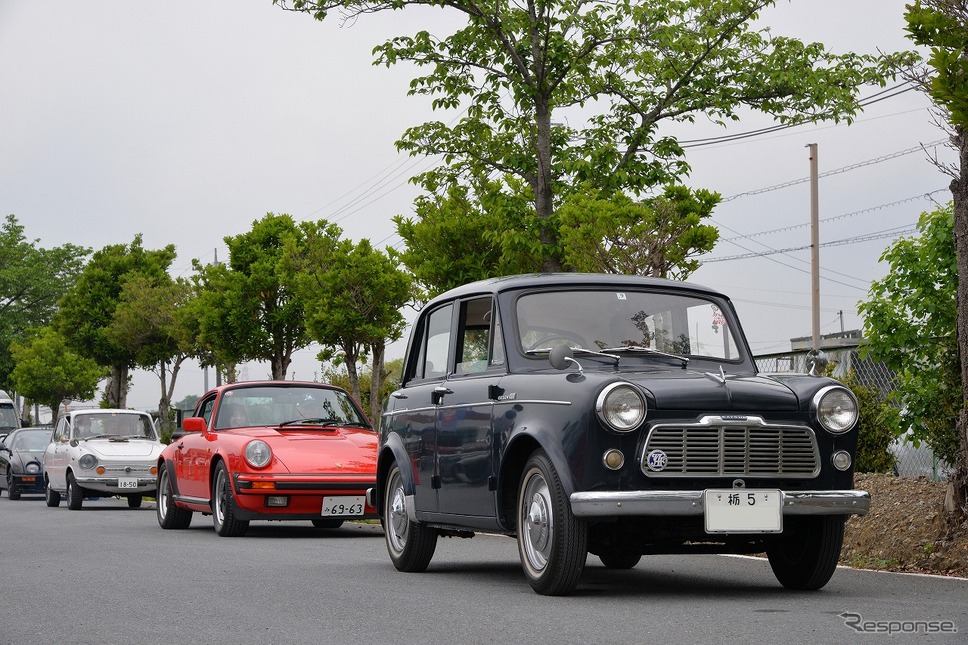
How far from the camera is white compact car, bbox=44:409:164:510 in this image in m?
21.6

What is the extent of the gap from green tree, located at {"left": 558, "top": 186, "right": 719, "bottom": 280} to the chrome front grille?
27.8 ft

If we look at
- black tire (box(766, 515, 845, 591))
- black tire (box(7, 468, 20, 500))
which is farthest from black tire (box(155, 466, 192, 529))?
black tire (box(7, 468, 20, 500))

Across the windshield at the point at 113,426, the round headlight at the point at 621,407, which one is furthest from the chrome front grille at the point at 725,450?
the windshield at the point at 113,426

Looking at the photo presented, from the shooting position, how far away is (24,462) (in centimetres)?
2625

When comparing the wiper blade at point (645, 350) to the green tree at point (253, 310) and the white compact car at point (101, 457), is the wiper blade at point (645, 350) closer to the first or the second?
the white compact car at point (101, 457)

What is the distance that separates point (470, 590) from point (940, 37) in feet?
15.5

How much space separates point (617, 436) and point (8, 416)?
3340cm

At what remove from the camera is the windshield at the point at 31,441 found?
2678 centimetres

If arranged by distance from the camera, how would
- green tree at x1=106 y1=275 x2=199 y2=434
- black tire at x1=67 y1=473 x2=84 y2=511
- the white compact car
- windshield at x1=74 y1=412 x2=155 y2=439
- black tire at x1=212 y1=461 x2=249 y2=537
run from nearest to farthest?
black tire at x1=212 y1=461 x2=249 y2=537
the white compact car
black tire at x1=67 y1=473 x2=84 y2=511
windshield at x1=74 y1=412 x2=155 y2=439
green tree at x1=106 y1=275 x2=199 y2=434

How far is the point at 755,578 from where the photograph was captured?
923 centimetres

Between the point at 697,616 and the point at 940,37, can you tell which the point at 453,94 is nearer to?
the point at 940,37

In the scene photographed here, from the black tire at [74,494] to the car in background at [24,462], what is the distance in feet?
14.6

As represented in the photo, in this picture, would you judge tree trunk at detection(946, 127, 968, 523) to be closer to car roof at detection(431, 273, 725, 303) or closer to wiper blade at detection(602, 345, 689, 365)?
car roof at detection(431, 273, 725, 303)

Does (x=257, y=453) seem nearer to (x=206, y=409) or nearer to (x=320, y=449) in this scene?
(x=320, y=449)
